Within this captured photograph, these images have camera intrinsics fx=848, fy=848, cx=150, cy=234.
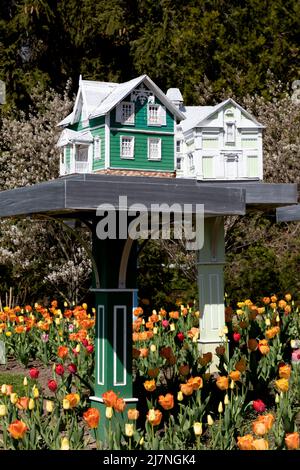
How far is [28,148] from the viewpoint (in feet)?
56.1

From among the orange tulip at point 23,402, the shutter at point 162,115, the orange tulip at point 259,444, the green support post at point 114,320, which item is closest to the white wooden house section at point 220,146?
the shutter at point 162,115

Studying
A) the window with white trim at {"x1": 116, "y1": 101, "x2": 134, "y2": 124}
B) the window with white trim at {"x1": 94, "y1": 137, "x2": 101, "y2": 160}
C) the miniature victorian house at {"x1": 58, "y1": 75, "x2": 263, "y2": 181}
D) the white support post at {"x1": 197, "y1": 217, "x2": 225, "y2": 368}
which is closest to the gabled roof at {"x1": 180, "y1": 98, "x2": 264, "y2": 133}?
the white support post at {"x1": 197, "y1": 217, "x2": 225, "y2": 368}

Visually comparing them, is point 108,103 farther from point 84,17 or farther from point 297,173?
point 84,17

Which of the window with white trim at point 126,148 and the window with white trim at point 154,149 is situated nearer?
the window with white trim at point 126,148

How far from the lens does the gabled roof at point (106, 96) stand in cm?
774

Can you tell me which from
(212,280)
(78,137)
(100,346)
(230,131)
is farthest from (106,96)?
(212,280)

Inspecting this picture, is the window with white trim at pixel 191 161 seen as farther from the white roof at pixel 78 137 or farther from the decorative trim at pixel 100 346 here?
the decorative trim at pixel 100 346

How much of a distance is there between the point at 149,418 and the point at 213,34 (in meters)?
16.7

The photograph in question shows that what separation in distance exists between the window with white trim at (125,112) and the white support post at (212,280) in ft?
8.98

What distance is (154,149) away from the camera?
25.2 feet

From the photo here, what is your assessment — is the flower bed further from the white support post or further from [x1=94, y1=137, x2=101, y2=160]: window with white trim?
[x1=94, y1=137, x2=101, y2=160]: window with white trim

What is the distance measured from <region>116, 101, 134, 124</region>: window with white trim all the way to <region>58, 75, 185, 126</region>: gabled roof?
0.06 meters

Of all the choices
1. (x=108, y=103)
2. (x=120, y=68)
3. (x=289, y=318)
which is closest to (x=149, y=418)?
(x=108, y=103)

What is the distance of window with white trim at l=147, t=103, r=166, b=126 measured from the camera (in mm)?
7844
